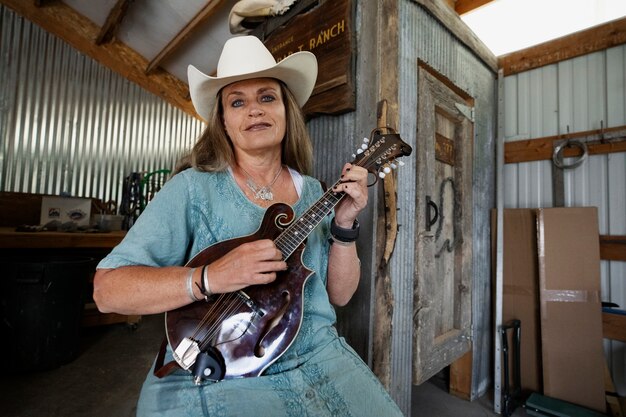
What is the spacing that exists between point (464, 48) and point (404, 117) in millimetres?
1103

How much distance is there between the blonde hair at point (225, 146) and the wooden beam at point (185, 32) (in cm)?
315

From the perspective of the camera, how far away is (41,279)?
2.56 metres

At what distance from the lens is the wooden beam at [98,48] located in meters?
4.68

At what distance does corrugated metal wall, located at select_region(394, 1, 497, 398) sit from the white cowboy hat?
0.70 m

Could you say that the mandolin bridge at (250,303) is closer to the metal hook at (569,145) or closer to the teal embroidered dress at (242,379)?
the teal embroidered dress at (242,379)

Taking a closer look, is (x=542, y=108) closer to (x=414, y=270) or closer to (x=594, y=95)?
(x=594, y=95)

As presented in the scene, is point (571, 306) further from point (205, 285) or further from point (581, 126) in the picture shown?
point (205, 285)

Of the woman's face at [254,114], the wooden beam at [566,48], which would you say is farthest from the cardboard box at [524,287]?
the woman's face at [254,114]

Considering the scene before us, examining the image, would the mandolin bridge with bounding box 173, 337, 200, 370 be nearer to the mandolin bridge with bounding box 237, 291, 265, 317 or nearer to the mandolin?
the mandolin

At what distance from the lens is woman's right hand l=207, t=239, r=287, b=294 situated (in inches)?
34.0

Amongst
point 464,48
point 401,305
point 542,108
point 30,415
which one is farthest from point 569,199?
point 30,415

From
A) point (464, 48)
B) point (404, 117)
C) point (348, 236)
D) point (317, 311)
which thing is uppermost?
point (464, 48)

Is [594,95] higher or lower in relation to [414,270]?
higher

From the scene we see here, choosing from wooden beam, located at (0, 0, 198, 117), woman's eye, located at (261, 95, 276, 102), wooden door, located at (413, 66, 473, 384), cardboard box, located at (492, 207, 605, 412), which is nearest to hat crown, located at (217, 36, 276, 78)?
woman's eye, located at (261, 95, 276, 102)
